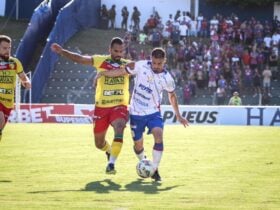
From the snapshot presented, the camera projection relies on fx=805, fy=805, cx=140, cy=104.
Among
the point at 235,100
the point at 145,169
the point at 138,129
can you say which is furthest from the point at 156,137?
the point at 235,100

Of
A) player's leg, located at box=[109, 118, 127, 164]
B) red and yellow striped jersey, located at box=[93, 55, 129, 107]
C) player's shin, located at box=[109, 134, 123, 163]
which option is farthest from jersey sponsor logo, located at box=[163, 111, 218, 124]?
player's shin, located at box=[109, 134, 123, 163]

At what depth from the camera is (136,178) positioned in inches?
525

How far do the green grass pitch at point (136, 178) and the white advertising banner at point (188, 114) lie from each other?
1517 centimetres

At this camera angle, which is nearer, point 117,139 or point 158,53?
point 158,53

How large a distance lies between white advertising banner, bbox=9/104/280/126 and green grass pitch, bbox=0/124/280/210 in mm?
15170

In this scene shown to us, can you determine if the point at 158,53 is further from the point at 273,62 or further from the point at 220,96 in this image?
the point at 273,62

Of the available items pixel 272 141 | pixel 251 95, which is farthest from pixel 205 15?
pixel 272 141

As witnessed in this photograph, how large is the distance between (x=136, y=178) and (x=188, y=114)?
24.7m

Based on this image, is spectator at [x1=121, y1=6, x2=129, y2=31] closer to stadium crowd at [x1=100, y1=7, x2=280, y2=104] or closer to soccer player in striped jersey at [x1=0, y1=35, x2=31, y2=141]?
stadium crowd at [x1=100, y1=7, x2=280, y2=104]

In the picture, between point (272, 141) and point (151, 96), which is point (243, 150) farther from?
point (151, 96)

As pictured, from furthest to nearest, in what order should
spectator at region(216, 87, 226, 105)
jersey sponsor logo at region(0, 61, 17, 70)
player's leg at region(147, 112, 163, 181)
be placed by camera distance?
spectator at region(216, 87, 226, 105)
jersey sponsor logo at region(0, 61, 17, 70)
player's leg at region(147, 112, 163, 181)

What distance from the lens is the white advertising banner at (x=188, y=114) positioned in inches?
1479

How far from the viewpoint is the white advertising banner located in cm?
3756

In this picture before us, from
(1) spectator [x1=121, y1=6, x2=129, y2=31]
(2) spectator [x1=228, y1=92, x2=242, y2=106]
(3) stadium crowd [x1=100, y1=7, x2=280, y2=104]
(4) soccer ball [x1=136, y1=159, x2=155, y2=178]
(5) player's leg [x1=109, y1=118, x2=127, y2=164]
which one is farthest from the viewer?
(1) spectator [x1=121, y1=6, x2=129, y2=31]
